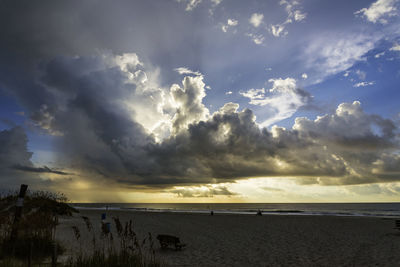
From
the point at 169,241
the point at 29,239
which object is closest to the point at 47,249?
the point at 29,239

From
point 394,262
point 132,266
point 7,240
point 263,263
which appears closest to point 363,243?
point 394,262

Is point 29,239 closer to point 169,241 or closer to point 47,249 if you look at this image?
point 47,249

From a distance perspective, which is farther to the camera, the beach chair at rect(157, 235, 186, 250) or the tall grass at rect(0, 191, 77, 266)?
the beach chair at rect(157, 235, 186, 250)

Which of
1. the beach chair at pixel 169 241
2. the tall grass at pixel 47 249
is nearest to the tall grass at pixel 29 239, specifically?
the tall grass at pixel 47 249

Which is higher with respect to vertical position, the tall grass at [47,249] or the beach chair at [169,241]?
the tall grass at [47,249]

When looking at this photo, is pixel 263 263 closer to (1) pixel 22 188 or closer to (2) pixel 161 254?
(2) pixel 161 254

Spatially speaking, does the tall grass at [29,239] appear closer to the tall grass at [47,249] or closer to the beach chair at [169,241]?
the tall grass at [47,249]

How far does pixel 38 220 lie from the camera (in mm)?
9211

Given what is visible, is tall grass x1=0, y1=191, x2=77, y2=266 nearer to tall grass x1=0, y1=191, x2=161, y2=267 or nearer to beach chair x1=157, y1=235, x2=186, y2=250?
tall grass x1=0, y1=191, x2=161, y2=267

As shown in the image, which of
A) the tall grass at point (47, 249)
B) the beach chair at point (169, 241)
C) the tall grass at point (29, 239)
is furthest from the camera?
the beach chair at point (169, 241)

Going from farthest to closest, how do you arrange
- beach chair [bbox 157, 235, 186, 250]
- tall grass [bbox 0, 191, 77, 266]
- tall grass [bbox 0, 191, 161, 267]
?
1. beach chair [bbox 157, 235, 186, 250]
2. tall grass [bbox 0, 191, 77, 266]
3. tall grass [bbox 0, 191, 161, 267]

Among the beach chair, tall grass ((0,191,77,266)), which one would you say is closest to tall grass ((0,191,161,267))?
tall grass ((0,191,77,266))

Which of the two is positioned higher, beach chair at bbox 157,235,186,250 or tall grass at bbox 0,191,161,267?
tall grass at bbox 0,191,161,267

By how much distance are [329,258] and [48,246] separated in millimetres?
12190
